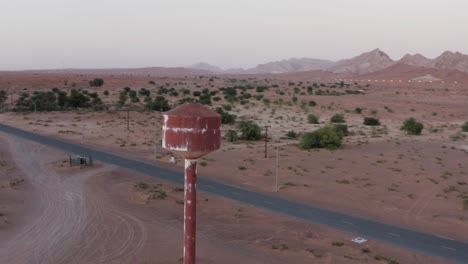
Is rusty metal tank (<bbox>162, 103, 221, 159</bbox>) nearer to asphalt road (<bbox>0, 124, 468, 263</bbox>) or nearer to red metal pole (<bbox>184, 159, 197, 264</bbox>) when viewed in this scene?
red metal pole (<bbox>184, 159, 197, 264</bbox>)

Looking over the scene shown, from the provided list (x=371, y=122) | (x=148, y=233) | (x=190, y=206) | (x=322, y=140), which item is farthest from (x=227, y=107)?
(x=190, y=206)

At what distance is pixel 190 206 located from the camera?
9.66 meters

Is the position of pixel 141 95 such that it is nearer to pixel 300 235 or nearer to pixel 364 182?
pixel 364 182

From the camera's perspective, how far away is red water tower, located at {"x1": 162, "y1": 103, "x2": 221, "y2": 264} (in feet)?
30.8

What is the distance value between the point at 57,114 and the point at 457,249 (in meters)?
70.1

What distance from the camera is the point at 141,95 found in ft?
375

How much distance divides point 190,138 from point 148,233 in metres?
15.2

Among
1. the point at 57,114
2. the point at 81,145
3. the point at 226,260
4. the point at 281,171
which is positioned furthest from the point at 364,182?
the point at 57,114

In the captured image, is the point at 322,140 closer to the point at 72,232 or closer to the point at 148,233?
the point at 148,233

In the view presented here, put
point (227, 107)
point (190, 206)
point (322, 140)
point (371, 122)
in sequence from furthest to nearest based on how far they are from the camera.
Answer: point (227, 107), point (371, 122), point (322, 140), point (190, 206)

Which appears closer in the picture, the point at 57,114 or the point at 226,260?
the point at 226,260

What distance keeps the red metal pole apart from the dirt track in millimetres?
11285

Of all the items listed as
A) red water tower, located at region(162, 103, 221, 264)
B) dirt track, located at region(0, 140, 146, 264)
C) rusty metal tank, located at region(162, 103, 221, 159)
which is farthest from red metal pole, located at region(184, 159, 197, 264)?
dirt track, located at region(0, 140, 146, 264)

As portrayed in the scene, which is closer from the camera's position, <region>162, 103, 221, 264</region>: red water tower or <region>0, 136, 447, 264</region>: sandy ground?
<region>162, 103, 221, 264</region>: red water tower
